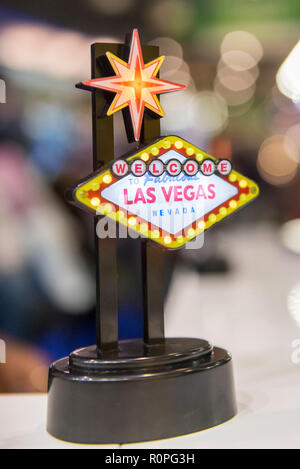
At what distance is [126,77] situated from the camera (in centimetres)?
194

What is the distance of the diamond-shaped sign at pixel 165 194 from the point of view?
191cm

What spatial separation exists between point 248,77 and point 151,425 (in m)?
1.54

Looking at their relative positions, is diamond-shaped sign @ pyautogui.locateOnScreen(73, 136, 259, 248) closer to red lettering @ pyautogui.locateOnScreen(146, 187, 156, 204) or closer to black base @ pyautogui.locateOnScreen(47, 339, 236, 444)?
red lettering @ pyautogui.locateOnScreen(146, 187, 156, 204)

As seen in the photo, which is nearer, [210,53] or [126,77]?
[126,77]

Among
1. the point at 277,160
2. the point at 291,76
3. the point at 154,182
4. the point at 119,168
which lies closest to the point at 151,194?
the point at 154,182

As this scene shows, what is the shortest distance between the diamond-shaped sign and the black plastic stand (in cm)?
9

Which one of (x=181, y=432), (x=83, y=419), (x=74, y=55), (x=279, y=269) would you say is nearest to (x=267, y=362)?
(x=279, y=269)

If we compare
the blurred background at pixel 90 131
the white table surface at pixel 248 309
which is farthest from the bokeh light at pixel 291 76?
the white table surface at pixel 248 309

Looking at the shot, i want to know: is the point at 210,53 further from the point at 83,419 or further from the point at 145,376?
the point at 83,419

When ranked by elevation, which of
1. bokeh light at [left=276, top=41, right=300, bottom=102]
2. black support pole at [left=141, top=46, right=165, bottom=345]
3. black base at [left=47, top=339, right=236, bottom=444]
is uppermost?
bokeh light at [left=276, top=41, right=300, bottom=102]

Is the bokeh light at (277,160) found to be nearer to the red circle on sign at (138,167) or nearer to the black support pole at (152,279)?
the black support pole at (152,279)

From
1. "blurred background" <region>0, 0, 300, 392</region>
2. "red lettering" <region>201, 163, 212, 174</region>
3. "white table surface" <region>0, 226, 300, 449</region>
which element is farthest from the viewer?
"white table surface" <region>0, 226, 300, 449</region>

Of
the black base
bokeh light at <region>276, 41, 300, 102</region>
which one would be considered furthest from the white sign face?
bokeh light at <region>276, 41, 300, 102</region>

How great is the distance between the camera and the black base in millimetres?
1813
